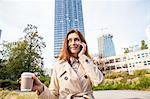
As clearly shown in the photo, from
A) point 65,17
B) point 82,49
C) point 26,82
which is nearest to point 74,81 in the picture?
point 82,49

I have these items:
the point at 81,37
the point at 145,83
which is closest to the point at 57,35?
the point at 145,83

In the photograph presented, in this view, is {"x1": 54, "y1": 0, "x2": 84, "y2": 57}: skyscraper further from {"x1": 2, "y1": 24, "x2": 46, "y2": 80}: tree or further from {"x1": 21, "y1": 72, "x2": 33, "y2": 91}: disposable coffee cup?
{"x1": 21, "y1": 72, "x2": 33, "y2": 91}: disposable coffee cup

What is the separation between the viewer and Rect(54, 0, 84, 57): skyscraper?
47.9 metres

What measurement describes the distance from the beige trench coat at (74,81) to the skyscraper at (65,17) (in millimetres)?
46478

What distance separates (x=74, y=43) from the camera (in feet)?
Result: 4.09

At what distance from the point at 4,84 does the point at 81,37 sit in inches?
351

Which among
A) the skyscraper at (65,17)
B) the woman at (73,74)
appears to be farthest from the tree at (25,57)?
the skyscraper at (65,17)

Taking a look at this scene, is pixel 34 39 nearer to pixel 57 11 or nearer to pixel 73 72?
pixel 73 72

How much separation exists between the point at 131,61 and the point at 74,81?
27.0 metres

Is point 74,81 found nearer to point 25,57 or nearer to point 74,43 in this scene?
point 74,43

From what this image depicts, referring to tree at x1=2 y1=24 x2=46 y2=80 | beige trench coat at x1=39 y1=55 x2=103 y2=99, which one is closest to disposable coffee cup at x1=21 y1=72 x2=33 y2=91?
beige trench coat at x1=39 y1=55 x2=103 y2=99

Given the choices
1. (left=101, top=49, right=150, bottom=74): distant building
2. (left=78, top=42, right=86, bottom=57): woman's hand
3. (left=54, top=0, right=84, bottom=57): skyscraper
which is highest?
(left=54, top=0, right=84, bottom=57): skyscraper

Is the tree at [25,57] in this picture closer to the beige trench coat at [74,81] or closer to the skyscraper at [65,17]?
the beige trench coat at [74,81]

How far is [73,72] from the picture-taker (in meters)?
1.20
